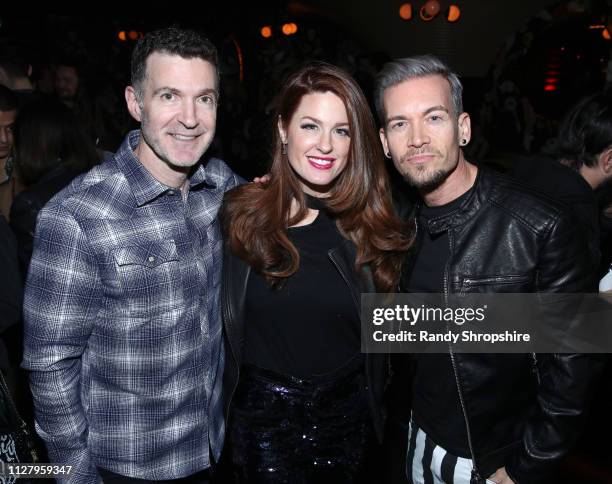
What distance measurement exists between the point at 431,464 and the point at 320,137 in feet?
4.32

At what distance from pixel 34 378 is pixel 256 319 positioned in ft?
2.57

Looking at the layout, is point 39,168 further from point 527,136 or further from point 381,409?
point 527,136

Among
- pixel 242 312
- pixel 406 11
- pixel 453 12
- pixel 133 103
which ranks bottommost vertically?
pixel 242 312

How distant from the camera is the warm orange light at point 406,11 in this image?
900cm

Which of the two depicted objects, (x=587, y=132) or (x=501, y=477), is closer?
(x=501, y=477)

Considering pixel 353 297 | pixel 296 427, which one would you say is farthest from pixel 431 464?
pixel 353 297

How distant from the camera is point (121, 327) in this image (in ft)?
5.54

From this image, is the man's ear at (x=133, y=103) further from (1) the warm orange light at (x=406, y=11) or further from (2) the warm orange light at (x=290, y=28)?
(2) the warm orange light at (x=290, y=28)

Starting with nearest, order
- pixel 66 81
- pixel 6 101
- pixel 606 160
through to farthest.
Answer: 1. pixel 606 160
2. pixel 6 101
3. pixel 66 81

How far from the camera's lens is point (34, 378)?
1.64 meters

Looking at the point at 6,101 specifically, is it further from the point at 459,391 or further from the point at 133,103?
the point at 459,391

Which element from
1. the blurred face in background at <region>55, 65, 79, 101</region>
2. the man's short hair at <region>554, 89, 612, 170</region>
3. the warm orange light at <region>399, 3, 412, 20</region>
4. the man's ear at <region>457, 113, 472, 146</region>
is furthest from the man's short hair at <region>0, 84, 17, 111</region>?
the warm orange light at <region>399, 3, 412, 20</region>

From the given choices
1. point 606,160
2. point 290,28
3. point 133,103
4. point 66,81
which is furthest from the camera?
point 290,28

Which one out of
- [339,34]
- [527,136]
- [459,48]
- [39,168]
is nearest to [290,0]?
[339,34]
